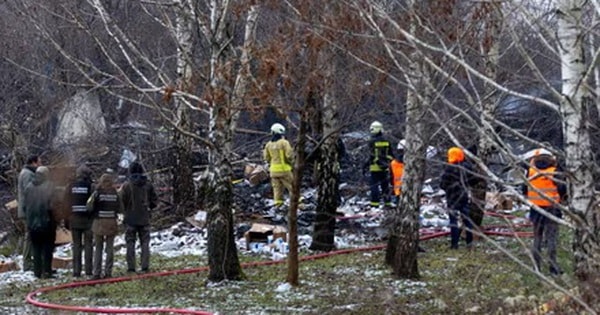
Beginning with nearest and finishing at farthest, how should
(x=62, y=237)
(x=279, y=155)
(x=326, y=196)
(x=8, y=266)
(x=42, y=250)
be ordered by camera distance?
(x=42, y=250)
(x=326, y=196)
(x=8, y=266)
(x=62, y=237)
(x=279, y=155)

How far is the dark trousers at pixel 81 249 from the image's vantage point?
50.1ft

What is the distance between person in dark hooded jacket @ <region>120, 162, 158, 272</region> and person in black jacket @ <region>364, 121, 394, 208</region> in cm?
604

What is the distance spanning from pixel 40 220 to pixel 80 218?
66 centimetres

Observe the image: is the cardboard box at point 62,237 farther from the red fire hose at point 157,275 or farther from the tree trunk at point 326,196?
the tree trunk at point 326,196

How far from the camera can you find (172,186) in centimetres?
2108

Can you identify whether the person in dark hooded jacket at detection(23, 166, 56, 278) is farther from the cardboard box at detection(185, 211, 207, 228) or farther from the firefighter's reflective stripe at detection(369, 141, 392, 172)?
the firefighter's reflective stripe at detection(369, 141, 392, 172)

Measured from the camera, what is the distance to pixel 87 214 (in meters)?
15.3

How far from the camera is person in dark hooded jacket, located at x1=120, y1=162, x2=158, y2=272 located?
15.1 meters

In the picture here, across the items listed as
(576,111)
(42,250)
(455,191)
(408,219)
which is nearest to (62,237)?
(42,250)

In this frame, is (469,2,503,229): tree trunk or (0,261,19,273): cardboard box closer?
(469,2,503,229): tree trunk

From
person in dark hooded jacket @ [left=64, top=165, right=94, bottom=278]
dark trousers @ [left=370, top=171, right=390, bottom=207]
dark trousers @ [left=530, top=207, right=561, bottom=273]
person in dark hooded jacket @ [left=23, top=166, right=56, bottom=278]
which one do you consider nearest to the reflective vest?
dark trousers @ [left=370, top=171, right=390, bottom=207]

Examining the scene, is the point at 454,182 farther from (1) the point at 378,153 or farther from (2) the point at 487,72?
(1) the point at 378,153

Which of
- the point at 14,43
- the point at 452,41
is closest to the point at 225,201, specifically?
the point at 452,41

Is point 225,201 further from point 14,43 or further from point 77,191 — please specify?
point 14,43
